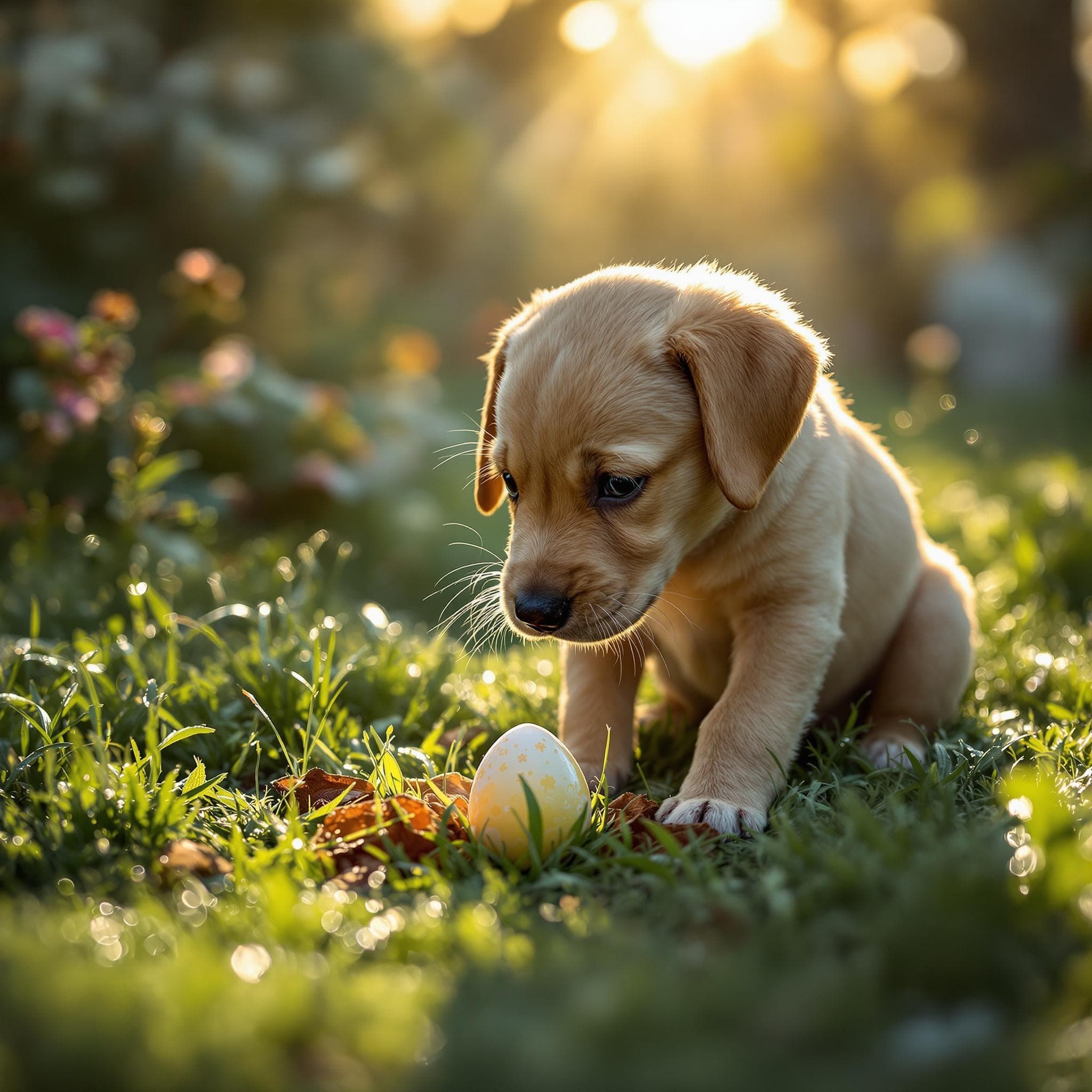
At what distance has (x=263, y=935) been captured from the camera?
1727mm

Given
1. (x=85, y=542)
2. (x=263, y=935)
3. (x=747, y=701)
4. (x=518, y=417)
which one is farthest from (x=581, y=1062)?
(x=85, y=542)

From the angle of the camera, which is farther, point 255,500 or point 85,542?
point 255,500

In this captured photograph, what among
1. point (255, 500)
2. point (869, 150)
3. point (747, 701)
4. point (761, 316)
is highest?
point (869, 150)

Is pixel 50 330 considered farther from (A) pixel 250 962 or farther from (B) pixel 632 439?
(A) pixel 250 962

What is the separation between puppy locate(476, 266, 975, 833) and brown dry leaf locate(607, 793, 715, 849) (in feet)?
0.15

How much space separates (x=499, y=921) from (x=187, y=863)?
2.05ft

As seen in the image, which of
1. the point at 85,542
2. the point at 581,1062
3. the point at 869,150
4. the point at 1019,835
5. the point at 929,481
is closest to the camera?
the point at 581,1062

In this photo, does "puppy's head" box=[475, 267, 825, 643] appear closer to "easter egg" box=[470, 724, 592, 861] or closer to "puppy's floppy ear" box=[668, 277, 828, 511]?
"puppy's floppy ear" box=[668, 277, 828, 511]

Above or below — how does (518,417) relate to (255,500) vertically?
above

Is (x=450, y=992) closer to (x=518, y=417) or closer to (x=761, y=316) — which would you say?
(x=518, y=417)

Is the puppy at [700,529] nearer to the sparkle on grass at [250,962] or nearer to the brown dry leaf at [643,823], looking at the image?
the brown dry leaf at [643,823]

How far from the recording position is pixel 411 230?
33.0 feet

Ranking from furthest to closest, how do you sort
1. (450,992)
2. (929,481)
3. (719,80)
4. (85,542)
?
(719,80), (929,481), (85,542), (450,992)

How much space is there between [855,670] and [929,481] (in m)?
4.32
